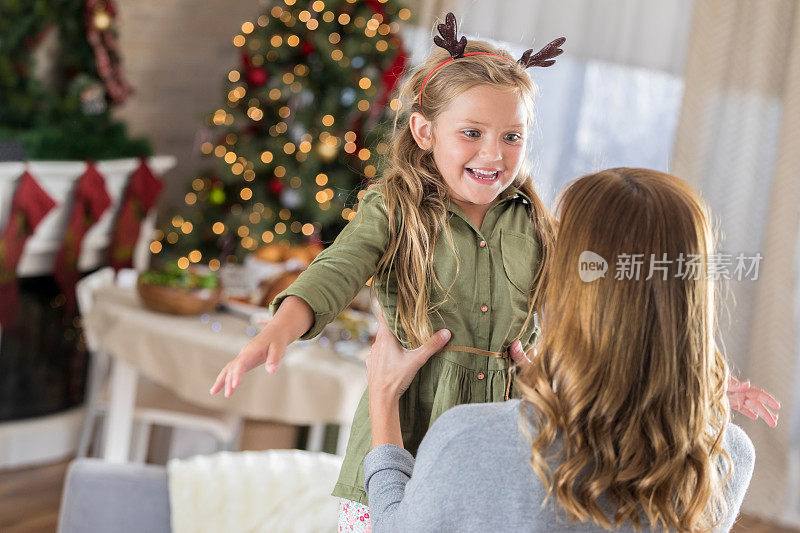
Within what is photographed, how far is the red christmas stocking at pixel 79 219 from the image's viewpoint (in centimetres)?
329

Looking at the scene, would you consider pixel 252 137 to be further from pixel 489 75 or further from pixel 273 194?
pixel 489 75

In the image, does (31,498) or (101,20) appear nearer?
(31,498)

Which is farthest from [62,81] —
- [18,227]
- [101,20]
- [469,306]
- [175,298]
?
[469,306]

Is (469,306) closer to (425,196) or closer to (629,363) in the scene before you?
(425,196)

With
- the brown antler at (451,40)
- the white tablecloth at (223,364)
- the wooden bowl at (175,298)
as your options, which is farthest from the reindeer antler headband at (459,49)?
the wooden bowl at (175,298)

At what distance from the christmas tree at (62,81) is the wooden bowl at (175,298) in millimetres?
863

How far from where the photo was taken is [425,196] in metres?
1.14

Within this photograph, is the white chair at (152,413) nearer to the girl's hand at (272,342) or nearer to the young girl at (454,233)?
the young girl at (454,233)

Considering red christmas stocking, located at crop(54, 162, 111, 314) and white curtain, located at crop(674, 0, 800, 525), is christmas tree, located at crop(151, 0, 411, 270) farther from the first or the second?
white curtain, located at crop(674, 0, 800, 525)

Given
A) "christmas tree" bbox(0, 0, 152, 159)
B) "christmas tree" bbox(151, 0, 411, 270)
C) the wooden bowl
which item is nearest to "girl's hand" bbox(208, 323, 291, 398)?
the wooden bowl

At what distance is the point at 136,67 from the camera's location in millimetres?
4230

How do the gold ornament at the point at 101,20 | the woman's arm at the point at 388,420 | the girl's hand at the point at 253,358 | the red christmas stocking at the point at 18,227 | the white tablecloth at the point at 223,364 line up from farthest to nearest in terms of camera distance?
A: 1. the gold ornament at the point at 101,20
2. the red christmas stocking at the point at 18,227
3. the white tablecloth at the point at 223,364
4. the woman's arm at the point at 388,420
5. the girl's hand at the point at 253,358

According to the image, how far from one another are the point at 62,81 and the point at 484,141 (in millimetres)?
3148

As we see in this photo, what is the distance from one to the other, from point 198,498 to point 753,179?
3.02 meters
